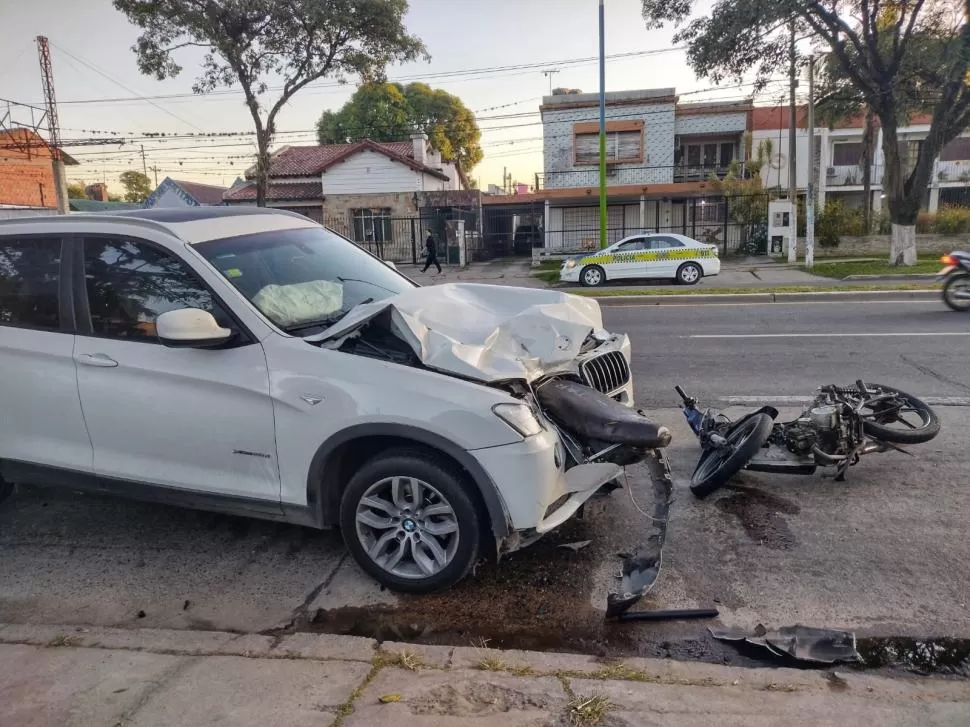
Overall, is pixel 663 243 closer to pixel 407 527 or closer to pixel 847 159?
pixel 407 527

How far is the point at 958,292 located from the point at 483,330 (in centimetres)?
1085

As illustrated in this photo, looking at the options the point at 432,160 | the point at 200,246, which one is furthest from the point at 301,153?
the point at 200,246

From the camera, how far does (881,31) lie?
20703mm

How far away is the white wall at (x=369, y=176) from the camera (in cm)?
3431

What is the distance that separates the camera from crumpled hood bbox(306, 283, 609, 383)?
340 centimetres

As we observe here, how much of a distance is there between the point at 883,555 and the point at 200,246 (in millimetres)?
3899

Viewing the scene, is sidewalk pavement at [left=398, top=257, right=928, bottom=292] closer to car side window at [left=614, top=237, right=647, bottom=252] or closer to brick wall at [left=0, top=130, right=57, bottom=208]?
car side window at [left=614, top=237, right=647, bottom=252]

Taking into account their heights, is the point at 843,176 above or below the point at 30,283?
above

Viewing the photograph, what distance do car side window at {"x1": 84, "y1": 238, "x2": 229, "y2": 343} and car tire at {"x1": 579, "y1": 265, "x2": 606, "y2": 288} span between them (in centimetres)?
1759

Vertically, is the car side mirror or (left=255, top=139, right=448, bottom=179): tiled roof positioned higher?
(left=255, top=139, right=448, bottom=179): tiled roof

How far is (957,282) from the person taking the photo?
11.6 m

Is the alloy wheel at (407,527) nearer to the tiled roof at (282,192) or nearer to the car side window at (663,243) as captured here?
the car side window at (663,243)

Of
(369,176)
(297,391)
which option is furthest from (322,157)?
(297,391)

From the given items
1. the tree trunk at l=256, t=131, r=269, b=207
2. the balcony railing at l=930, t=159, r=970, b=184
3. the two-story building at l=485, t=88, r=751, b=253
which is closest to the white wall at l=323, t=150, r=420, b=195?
the two-story building at l=485, t=88, r=751, b=253
